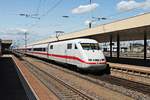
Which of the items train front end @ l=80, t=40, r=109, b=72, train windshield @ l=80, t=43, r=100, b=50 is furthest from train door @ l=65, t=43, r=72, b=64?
train front end @ l=80, t=40, r=109, b=72

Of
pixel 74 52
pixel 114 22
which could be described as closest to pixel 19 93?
pixel 74 52

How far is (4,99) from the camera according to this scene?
12406mm

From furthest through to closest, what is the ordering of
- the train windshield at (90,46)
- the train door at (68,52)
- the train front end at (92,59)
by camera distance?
the train door at (68,52) < the train windshield at (90,46) < the train front end at (92,59)

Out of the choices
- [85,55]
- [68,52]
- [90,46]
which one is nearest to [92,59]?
[85,55]

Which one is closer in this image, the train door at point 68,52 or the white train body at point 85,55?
the white train body at point 85,55

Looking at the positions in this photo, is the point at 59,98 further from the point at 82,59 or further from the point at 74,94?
the point at 82,59

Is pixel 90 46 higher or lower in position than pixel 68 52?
higher

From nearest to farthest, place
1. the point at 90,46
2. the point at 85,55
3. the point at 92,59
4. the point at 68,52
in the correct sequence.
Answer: the point at 92,59, the point at 85,55, the point at 90,46, the point at 68,52

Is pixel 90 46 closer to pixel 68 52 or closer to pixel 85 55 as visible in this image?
pixel 85 55

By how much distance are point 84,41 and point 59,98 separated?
11.8 m

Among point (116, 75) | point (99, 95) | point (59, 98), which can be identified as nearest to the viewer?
point (59, 98)

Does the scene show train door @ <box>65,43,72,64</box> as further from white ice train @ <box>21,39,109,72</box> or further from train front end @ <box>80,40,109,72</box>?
train front end @ <box>80,40,109,72</box>

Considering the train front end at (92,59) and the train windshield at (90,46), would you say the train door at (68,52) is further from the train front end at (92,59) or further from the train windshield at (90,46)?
the train front end at (92,59)

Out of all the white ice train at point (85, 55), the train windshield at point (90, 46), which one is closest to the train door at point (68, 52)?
the white ice train at point (85, 55)
